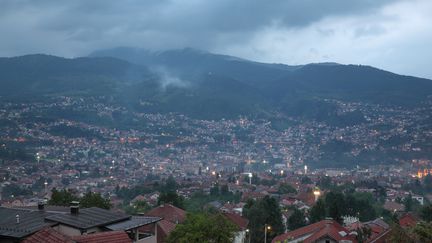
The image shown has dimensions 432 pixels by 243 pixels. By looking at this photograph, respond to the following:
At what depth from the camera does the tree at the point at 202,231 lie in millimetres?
17594

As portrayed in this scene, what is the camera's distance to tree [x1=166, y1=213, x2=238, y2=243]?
57.7ft

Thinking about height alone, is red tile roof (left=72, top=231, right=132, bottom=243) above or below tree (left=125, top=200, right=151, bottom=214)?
above

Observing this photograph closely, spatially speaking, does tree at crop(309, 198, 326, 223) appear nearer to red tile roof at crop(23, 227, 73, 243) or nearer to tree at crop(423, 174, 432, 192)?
red tile roof at crop(23, 227, 73, 243)

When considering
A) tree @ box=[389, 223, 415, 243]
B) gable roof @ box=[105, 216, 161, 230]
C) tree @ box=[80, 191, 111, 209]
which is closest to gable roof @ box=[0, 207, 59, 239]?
gable roof @ box=[105, 216, 161, 230]

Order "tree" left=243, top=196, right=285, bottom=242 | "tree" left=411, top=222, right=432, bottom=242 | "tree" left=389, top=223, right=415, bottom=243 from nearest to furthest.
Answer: "tree" left=389, top=223, right=415, bottom=243, "tree" left=411, top=222, right=432, bottom=242, "tree" left=243, top=196, right=285, bottom=242

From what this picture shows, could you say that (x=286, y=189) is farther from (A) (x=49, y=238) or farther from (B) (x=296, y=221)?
(A) (x=49, y=238)

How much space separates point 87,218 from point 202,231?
139 inches

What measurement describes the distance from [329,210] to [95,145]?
414 ft

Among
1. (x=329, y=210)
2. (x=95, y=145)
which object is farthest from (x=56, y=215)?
(x=95, y=145)

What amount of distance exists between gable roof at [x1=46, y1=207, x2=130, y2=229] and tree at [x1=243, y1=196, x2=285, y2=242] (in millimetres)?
18879

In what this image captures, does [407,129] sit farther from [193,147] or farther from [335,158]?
[193,147]

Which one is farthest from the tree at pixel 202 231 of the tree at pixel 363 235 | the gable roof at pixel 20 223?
the tree at pixel 363 235

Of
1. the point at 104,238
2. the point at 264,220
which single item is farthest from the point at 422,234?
the point at 264,220

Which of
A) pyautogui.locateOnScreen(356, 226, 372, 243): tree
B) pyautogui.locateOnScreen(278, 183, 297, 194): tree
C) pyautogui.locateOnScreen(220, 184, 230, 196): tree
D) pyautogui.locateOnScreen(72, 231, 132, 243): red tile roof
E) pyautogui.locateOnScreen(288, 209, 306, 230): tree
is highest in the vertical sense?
pyautogui.locateOnScreen(72, 231, 132, 243): red tile roof
